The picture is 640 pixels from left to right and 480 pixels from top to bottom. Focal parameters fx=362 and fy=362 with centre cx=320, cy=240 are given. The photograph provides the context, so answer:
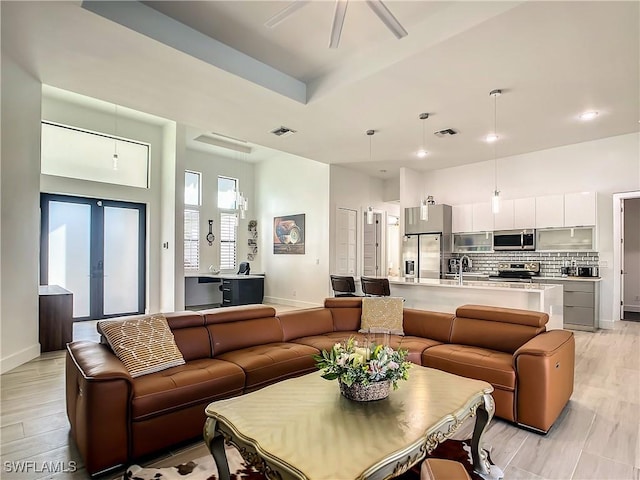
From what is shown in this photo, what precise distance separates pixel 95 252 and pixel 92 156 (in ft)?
5.95

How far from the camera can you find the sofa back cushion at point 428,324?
371cm

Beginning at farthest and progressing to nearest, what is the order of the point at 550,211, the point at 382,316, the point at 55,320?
the point at 550,211 < the point at 55,320 < the point at 382,316

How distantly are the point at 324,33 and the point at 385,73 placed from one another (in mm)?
727

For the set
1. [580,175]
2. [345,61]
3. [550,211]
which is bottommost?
[550,211]

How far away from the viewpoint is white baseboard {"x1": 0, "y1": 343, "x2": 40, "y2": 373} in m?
3.91

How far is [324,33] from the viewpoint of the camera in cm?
350

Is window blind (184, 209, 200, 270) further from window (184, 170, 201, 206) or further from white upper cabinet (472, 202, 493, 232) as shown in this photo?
white upper cabinet (472, 202, 493, 232)

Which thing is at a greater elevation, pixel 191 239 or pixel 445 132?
pixel 445 132

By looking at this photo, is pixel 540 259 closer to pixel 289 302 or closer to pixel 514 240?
pixel 514 240

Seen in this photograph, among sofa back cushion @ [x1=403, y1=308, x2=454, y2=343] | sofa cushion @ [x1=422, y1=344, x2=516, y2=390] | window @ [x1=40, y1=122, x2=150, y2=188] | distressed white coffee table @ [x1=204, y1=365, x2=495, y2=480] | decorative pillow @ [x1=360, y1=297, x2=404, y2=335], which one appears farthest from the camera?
window @ [x1=40, y1=122, x2=150, y2=188]

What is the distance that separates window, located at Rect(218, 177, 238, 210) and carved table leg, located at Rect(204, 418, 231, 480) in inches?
315

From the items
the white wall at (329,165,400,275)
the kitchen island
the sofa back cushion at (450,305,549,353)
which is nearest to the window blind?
the white wall at (329,165,400,275)

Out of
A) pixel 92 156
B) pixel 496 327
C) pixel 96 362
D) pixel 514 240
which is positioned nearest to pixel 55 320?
pixel 96 362

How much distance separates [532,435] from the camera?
8.58ft
